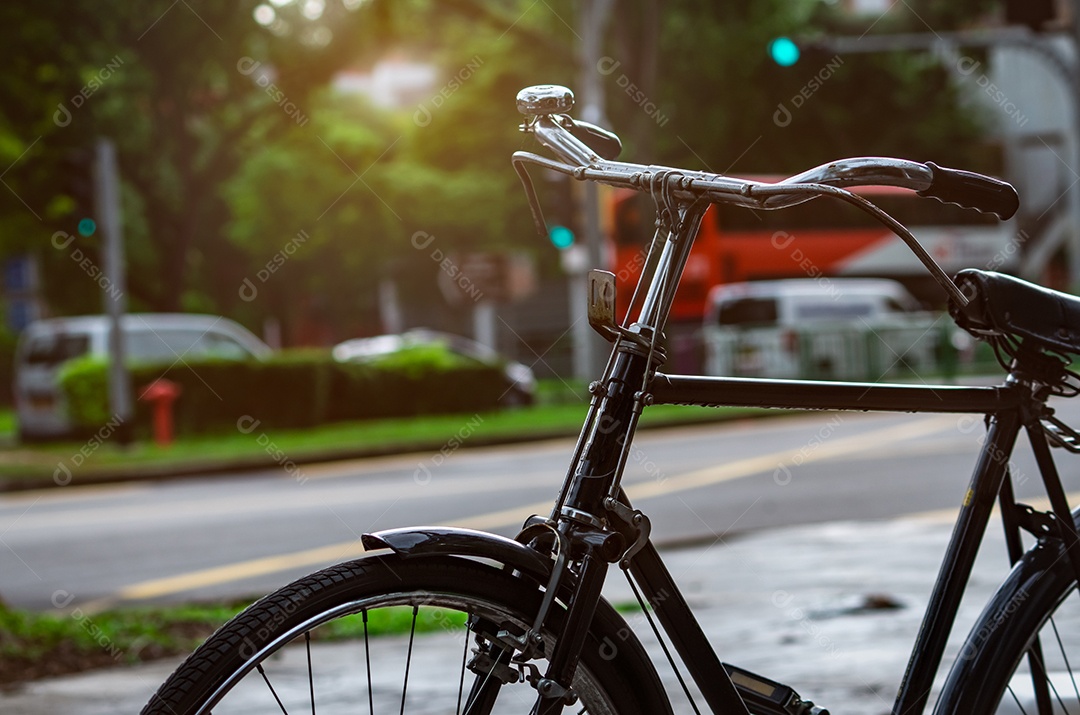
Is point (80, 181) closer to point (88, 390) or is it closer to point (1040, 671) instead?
point (88, 390)

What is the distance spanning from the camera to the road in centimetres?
809

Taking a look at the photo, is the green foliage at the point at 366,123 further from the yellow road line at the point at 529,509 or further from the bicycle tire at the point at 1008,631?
the bicycle tire at the point at 1008,631

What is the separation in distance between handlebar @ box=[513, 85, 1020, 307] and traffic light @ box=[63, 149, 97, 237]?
13.8 metres

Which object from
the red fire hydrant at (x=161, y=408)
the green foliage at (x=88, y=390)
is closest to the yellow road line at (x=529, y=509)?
the red fire hydrant at (x=161, y=408)

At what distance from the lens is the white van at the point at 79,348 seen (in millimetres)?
20312

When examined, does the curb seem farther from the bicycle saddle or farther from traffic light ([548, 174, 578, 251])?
the bicycle saddle

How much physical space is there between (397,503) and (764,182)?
9.40 m

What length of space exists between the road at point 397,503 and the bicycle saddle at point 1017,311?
15.2 feet

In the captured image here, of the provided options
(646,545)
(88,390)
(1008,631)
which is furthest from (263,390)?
(646,545)

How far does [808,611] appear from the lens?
532cm

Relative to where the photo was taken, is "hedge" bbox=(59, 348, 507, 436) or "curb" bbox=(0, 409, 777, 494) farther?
"hedge" bbox=(59, 348, 507, 436)

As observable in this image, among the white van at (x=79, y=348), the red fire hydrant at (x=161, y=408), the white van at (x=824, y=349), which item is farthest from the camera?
the white van at (x=824, y=349)

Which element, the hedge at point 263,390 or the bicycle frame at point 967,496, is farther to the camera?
the hedge at point 263,390

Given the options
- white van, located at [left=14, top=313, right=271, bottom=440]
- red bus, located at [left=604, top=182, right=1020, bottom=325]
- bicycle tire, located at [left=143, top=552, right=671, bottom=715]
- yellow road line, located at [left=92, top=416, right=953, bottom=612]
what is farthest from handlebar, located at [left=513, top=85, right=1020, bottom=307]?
red bus, located at [left=604, top=182, right=1020, bottom=325]
